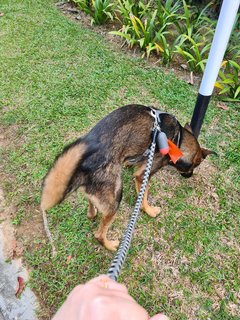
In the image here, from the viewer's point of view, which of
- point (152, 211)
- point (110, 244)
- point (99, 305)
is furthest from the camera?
point (152, 211)

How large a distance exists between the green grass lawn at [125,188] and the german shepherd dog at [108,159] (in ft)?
0.72

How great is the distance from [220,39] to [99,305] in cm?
234

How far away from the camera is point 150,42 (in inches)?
185

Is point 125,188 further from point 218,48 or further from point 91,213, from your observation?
point 218,48

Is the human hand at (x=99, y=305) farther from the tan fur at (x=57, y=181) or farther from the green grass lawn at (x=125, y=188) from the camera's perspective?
the green grass lawn at (x=125, y=188)

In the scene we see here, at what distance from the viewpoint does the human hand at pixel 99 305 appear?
55cm

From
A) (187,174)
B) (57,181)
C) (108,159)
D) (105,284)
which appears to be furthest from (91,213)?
(105,284)

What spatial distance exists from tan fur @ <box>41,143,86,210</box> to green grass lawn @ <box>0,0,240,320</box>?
2.59 feet

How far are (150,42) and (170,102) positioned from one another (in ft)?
4.19

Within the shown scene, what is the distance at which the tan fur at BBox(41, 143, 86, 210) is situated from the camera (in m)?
1.97

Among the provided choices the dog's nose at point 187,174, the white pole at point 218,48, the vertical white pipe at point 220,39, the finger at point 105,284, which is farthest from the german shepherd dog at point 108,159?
the finger at point 105,284

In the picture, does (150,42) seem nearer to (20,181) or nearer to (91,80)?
(91,80)

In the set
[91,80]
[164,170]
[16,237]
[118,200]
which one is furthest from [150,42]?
[16,237]

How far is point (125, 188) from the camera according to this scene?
3.12 metres
